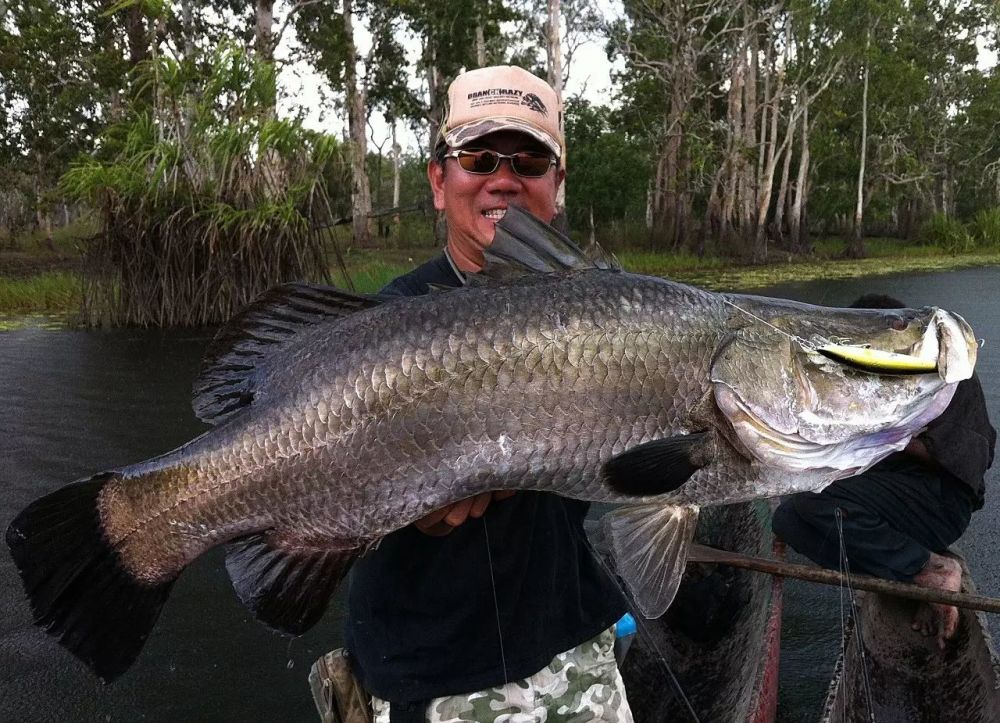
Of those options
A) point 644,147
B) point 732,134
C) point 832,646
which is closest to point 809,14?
point 732,134

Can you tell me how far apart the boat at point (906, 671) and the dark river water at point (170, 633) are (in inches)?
15.7

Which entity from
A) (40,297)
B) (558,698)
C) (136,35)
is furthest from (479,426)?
(136,35)

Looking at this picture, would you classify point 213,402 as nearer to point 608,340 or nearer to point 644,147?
point 608,340

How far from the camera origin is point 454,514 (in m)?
1.86

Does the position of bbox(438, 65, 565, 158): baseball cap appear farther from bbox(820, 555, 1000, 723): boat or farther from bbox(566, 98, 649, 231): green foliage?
bbox(566, 98, 649, 231): green foliage

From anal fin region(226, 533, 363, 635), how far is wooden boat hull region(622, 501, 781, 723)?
2.09 metres

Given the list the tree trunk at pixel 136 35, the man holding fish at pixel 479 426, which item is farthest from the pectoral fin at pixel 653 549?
the tree trunk at pixel 136 35


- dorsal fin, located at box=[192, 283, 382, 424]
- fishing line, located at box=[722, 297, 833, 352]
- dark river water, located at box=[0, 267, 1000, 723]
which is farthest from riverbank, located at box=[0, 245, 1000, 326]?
fishing line, located at box=[722, 297, 833, 352]

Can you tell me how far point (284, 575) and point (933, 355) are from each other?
156cm

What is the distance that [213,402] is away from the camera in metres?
1.90

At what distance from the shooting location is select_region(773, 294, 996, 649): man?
3436 millimetres

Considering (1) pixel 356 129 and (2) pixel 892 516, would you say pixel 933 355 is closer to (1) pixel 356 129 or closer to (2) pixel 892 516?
(2) pixel 892 516

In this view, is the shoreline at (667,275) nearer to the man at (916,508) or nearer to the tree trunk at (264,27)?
the tree trunk at (264,27)

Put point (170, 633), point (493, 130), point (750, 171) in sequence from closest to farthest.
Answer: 1. point (493, 130)
2. point (170, 633)
3. point (750, 171)
